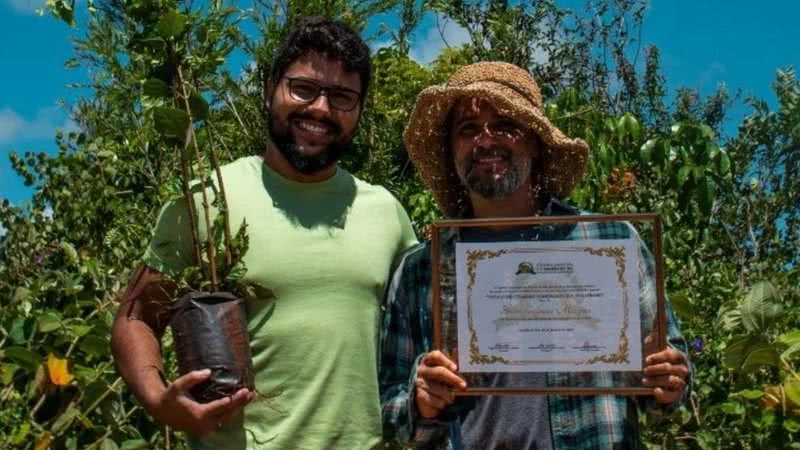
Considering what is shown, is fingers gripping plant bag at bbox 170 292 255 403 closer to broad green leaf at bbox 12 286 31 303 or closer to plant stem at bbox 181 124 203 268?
plant stem at bbox 181 124 203 268

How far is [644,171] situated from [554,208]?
73.0 inches

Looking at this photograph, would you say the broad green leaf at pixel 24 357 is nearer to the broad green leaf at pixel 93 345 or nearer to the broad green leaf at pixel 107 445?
the broad green leaf at pixel 93 345

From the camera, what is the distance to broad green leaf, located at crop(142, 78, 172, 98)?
236 cm

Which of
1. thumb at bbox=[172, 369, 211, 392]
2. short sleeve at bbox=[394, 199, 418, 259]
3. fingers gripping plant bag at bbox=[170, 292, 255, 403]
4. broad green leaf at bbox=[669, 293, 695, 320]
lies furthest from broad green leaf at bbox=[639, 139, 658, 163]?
thumb at bbox=[172, 369, 211, 392]

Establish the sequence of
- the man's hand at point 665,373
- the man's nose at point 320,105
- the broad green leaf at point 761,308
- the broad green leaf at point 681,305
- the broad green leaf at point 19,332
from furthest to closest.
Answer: the broad green leaf at point 19,332
the broad green leaf at point 681,305
the broad green leaf at point 761,308
the man's nose at point 320,105
the man's hand at point 665,373

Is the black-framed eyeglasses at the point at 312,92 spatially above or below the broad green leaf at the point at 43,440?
above

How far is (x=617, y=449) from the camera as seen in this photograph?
2201 mm

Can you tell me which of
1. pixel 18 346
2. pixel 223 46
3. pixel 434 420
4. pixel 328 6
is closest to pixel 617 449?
pixel 434 420

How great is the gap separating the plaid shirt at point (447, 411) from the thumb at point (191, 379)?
0.38 metres

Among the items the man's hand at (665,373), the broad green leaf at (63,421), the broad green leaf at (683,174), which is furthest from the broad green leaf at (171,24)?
the broad green leaf at (683,174)

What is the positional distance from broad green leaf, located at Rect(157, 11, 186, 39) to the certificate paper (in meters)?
A: 0.78

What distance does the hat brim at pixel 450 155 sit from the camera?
238 centimetres

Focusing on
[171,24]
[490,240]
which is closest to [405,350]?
[490,240]

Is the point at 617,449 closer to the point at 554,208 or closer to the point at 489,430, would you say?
the point at 489,430
